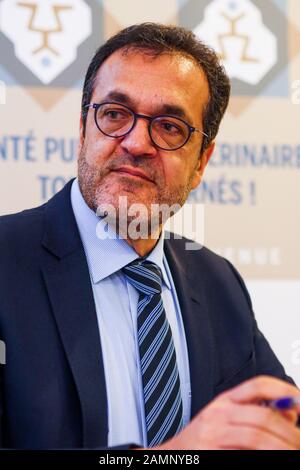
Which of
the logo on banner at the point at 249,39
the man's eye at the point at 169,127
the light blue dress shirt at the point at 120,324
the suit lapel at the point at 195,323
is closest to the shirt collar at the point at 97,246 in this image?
the light blue dress shirt at the point at 120,324

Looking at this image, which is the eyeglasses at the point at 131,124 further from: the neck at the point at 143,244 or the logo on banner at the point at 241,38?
the logo on banner at the point at 241,38

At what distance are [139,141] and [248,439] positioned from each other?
Result: 0.62 metres

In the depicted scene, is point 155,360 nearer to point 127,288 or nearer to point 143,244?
point 127,288

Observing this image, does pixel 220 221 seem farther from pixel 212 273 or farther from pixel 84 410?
pixel 84 410

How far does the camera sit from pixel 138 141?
46.1 inches

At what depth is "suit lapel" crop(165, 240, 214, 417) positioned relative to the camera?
1.16 m

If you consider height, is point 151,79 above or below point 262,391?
above

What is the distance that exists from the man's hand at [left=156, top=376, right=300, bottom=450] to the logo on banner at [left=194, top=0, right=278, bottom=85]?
1.09 metres

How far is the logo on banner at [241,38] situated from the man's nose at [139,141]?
1.79ft

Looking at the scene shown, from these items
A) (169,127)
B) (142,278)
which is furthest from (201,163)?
(142,278)

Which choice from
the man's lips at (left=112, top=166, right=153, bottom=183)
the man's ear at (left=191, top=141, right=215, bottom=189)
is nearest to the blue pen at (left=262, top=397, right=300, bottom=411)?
the man's lips at (left=112, top=166, right=153, bottom=183)

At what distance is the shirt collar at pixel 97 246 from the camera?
115 centimetres

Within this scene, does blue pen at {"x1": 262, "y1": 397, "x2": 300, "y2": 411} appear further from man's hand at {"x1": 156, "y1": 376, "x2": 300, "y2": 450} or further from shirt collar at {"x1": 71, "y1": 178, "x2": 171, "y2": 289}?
shirt collar at {"x1": 71, "y1": 178, "x2": 171, "y2": 289}
